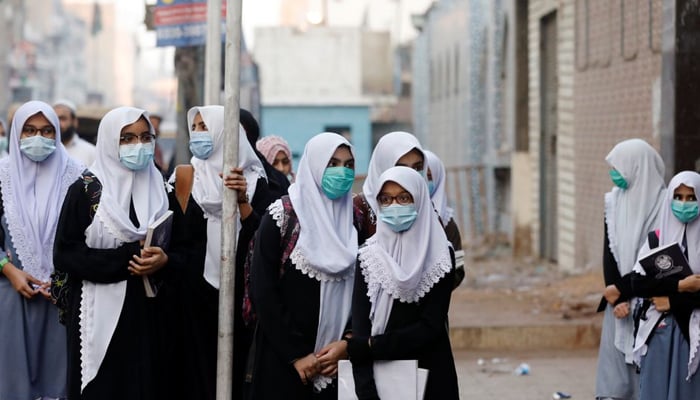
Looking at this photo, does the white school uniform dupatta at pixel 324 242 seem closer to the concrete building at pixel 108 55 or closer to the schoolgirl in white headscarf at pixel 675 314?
the schoolgirl in white headscarf at pixel 675 314

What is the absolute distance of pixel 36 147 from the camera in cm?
662

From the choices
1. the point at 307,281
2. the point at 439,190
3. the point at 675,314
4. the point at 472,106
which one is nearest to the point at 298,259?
the point at 307,281

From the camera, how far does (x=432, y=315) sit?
16.4 ft

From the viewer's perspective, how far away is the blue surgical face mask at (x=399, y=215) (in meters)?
4.98

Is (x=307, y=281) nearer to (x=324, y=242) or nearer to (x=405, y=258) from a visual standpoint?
(x=324, y=242)

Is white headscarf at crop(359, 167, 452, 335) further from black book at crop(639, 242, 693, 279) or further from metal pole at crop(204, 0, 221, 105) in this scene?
metal pole at crop(204, 0, 221, 105)

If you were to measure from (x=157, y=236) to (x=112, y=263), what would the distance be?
0.73 ft

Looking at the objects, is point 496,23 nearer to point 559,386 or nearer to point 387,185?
point 559,386

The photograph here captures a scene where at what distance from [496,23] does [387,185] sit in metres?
18.7

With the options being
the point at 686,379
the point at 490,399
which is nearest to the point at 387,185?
the point at 686,379

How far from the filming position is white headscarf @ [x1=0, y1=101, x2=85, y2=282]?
6.59 meters

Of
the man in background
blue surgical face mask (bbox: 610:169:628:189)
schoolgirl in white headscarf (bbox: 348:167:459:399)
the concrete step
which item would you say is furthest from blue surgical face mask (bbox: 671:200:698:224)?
the man in background

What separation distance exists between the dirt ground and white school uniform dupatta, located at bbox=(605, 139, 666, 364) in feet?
13.1

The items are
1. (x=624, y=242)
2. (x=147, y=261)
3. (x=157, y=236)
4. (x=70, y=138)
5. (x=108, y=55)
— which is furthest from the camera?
(x=108, y=55)
